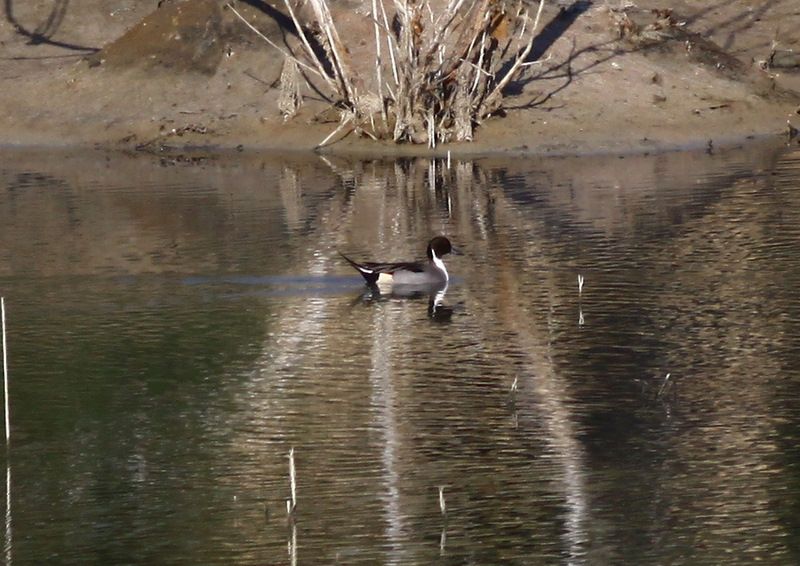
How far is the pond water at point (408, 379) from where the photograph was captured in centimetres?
760

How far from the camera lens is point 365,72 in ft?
75.4

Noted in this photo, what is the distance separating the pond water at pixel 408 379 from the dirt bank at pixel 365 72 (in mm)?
3899

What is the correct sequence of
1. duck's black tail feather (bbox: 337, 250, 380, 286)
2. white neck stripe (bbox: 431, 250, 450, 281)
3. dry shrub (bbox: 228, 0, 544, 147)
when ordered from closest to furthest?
duck's black tail feather (bbox: 337, 250, 380, 286), white neck stripe (bbox: 431, 250, 450, 281), dry shrub (bbox: 228, 0, 544, 147)

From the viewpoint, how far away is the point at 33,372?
10.6 meters

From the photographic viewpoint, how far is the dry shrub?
67.8 ft

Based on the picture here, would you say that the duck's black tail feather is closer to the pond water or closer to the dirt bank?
the pond water

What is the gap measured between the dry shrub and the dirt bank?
0.86ft

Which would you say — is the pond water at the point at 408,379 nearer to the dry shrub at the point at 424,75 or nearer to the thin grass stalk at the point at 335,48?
the dry shrub at the point at 424,75

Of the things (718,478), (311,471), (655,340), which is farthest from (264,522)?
(655,340)

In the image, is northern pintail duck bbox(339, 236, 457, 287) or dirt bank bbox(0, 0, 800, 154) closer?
northern pintail duck bbox(339, 236, 457, 287)

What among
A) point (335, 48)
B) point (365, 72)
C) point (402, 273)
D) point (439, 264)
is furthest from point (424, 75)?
point (402, 273)

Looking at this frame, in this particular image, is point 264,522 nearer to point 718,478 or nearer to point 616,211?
point 718,478

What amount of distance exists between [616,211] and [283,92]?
22.8ft

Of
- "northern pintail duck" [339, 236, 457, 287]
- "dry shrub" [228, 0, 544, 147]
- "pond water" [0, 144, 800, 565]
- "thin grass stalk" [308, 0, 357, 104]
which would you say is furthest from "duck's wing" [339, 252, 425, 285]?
"thin grass stalk" [308, 0, 357, 104]
